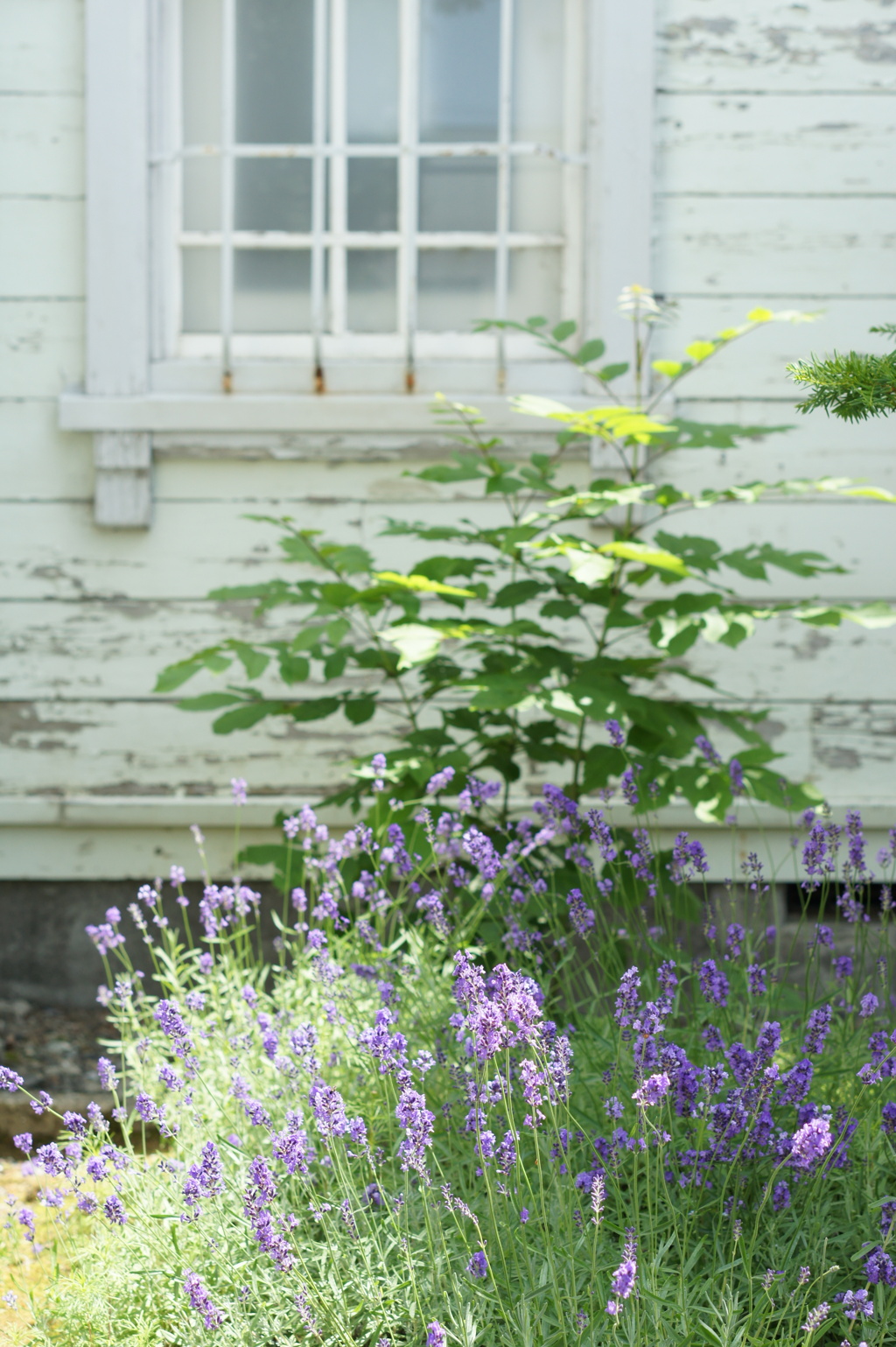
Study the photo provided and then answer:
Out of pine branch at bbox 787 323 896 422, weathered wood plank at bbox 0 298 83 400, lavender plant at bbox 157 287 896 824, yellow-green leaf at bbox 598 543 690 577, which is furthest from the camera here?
weathered wood plank at bbox 0 298 83 400

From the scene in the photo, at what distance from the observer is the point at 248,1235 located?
1.61 meters

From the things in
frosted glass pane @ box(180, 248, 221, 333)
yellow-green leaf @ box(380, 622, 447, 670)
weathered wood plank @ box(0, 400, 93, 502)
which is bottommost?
yellow-green leaf @ box(380, 622, 447, 670)

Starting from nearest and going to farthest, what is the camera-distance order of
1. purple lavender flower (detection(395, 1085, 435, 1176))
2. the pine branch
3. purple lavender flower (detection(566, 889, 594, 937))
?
purple lavender flower (detection(395, 1085, 435, 1176)) → the pine branch → purple lavender flower (detection(566, 889, 594, 937))

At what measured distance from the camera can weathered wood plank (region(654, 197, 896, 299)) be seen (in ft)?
10.9

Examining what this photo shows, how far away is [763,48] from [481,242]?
1.00 meters

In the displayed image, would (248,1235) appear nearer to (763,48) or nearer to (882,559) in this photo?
(882,559)

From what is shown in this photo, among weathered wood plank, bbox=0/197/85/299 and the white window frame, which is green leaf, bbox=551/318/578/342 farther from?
weathered wood plank, bbox=0/197/85/299

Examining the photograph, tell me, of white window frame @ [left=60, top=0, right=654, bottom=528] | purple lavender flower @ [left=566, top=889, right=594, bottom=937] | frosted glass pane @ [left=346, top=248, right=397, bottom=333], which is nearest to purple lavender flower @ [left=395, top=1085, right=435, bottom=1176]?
purple lavender flower @ [left=566, top=889, right=594, bottom=937]

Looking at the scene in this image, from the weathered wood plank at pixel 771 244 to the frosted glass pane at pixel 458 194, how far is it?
546mm

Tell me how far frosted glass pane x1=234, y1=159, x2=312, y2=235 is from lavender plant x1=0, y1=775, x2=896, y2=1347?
2176mm

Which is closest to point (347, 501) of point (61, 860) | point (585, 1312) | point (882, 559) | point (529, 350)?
point (529, 350)

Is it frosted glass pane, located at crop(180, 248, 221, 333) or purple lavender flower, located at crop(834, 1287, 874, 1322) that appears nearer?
purple lavender flower, located at crop(834, 1287, 874, 1322)

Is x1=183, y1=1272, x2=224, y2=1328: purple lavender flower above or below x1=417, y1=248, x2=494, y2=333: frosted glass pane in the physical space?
below

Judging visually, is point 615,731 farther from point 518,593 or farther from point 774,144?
point 774,144
